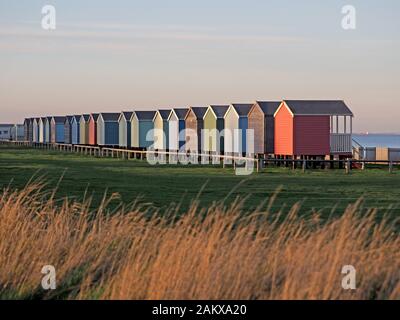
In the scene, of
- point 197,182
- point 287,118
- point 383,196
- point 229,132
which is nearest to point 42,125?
point 229,132

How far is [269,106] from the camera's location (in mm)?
53375

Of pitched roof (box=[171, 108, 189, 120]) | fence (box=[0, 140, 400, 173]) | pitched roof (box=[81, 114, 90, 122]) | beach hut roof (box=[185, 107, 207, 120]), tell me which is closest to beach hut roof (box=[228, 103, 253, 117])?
fence (box=[0, 140, 400, 173])

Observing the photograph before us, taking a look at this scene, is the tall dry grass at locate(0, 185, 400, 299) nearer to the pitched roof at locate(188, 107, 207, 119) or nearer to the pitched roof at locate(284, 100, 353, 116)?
the pitched roof at locate(284, 100, 353, 116)

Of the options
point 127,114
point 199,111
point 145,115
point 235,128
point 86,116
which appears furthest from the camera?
point 86,116

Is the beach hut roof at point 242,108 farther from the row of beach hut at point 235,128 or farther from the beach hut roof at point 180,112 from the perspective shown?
the beach hut roof at point 180,112

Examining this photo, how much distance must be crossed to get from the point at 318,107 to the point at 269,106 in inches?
180

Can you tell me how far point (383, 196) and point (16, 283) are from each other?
19.7m

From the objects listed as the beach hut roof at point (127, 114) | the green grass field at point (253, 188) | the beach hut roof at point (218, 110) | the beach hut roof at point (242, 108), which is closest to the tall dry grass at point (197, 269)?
the green grass field at point (253, 188)

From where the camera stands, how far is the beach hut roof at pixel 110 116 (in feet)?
266

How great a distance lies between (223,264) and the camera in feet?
29.3

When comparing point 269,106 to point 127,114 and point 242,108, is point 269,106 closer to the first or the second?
point 242,108

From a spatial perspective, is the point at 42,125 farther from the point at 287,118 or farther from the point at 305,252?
the point at 305,252

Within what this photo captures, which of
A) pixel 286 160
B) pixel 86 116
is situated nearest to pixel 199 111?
pixel 286 160
